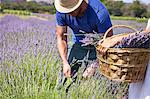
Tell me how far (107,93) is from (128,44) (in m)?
0.95

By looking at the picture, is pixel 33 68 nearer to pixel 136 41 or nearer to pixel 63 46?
pixel 63 46

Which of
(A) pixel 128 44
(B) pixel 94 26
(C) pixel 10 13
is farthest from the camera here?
(C) pixel 10 13

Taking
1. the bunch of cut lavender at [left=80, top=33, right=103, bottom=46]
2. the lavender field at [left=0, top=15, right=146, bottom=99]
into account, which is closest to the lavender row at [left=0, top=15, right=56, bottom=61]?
the lavender field at [left=0, top=15, right=146, bottom=99]

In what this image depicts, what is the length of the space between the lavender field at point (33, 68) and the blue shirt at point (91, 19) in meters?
0.16

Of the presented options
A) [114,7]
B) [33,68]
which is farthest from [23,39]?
[114,7]

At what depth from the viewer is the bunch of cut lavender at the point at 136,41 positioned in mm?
1411

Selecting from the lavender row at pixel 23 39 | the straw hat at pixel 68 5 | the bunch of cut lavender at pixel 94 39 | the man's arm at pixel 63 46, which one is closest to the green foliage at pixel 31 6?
the lavender row at pixel 23 39

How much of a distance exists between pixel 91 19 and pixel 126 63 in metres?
0.80

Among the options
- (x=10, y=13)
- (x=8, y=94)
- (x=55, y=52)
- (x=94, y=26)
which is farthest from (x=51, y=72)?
(x=10, y=13)

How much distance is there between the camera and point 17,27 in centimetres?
322

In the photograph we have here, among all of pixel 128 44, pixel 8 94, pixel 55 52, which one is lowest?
pixel 8 94

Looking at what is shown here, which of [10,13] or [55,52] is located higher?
[10,13]

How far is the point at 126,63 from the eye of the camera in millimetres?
1457

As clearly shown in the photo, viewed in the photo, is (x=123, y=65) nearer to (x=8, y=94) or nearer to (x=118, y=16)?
(x=8, y=94)
